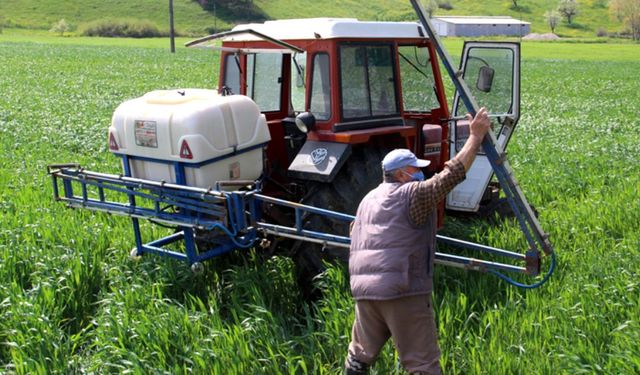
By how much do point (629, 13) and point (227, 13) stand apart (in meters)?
59.1

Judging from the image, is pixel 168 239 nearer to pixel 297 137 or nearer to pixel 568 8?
pixel 297 137

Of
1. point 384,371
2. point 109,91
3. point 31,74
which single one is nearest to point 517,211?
point 384,371

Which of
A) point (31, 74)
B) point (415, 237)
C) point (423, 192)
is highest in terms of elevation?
point (423, 192)

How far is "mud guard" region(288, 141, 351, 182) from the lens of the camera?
17.9 feet

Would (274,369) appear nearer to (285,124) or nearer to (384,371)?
(384,371)

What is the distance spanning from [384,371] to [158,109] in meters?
2.57

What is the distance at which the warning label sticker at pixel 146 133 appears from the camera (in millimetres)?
5309

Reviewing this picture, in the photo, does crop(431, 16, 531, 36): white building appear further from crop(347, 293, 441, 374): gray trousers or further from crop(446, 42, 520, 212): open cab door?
crop(347, 293, 441, 374): gray trousers

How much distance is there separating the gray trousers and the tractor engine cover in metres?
1.78

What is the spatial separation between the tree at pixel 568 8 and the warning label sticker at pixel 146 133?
368 feet

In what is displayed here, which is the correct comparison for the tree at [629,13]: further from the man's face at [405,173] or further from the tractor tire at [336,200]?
the man's face at [405,173]

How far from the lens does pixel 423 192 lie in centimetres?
390

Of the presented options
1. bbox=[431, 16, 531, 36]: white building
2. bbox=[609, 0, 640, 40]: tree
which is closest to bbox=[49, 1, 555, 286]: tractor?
bbox=[431, 16, 531, 36]: white building

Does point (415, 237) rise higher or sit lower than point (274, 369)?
higher
